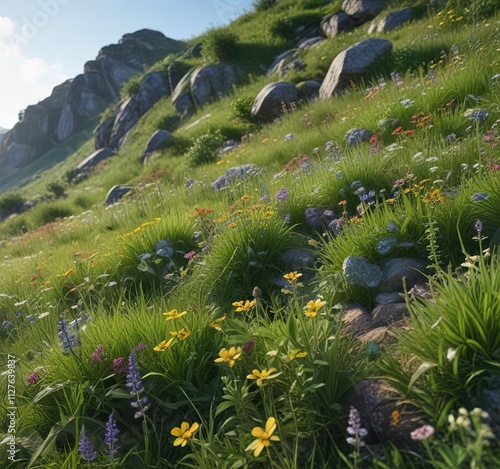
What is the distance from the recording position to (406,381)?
176 centimetres

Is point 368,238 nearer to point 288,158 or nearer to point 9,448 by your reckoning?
point 9,448

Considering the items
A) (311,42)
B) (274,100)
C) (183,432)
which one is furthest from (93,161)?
(183,432)

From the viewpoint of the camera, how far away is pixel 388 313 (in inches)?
99.1

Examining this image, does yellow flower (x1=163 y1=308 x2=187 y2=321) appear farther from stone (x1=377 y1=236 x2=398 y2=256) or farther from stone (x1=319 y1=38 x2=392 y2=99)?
stone (x1=319 y1=38 x2=392 y2=99)

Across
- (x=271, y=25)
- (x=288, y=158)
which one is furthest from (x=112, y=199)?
(x=271, y=25)

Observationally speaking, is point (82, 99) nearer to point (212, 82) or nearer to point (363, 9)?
point (212, 82)

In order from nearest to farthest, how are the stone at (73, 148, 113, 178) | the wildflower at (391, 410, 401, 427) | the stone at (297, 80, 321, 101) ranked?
the wildflower at (391, 410, 401, 427) → the stone at (297, 80, 321, 101) → the stone at (73, 148, 113, 178)

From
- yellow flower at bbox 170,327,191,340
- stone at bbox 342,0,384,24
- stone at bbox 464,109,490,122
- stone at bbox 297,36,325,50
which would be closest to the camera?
yellow flower at bbox 170,327,191,340

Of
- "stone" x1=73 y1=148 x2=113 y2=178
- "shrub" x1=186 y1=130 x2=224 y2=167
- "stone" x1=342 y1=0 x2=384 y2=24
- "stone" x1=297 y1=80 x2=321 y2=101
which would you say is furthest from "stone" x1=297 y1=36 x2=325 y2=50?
"stone" x1=73 y1=148 x2=113 y2=178

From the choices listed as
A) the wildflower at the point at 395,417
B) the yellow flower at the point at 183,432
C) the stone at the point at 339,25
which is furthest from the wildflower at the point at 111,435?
the stone at the point at 339,25

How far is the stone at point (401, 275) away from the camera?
9.14ft

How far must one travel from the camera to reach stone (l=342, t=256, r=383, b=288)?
2801mm

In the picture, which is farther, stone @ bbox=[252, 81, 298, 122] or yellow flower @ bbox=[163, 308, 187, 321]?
stone @ bbox=[252, 81, 298, 122]

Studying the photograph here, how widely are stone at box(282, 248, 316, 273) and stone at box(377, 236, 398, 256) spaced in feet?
2.34
